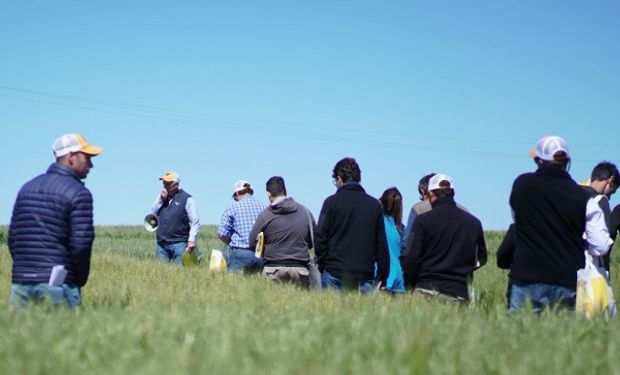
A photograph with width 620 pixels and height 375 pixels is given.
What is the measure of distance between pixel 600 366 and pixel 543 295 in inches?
111

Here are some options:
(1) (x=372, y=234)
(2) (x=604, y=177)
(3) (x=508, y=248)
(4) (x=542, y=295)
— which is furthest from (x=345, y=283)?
(2) (x=604, y=177)

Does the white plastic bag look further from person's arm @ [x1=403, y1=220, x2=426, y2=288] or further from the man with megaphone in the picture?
the man with megaphone

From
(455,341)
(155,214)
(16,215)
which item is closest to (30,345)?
(455,341)

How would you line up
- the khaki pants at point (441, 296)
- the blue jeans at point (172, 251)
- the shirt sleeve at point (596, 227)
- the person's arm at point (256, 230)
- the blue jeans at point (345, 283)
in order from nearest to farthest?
1. the shirt sleeve at point (596, 227)
2. the khaki pants at point (441, 296)
3. the blue jeans at point (345, 283)
4. the person's arm at point (256, 230)
5. the blue jeans at point (172, 251)

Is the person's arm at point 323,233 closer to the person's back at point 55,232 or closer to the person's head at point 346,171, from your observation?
the person's head at point 346,171

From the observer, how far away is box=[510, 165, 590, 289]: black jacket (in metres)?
8.06

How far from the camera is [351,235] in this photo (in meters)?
10.7

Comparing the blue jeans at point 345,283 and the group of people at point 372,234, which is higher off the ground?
the group of people at point 372,234

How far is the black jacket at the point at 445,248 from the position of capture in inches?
388

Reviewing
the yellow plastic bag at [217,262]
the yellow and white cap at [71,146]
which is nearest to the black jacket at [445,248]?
the yellow and white cap at [71,146]

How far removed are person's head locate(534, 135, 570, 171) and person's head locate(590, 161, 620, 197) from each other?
262 cm

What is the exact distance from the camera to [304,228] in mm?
12398

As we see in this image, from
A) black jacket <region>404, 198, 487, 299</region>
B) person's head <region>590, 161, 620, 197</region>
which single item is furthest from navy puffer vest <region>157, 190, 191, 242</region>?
person's head <region>590, 161, 620, 197</region>

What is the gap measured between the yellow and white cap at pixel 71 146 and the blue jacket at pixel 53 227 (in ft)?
0.45
